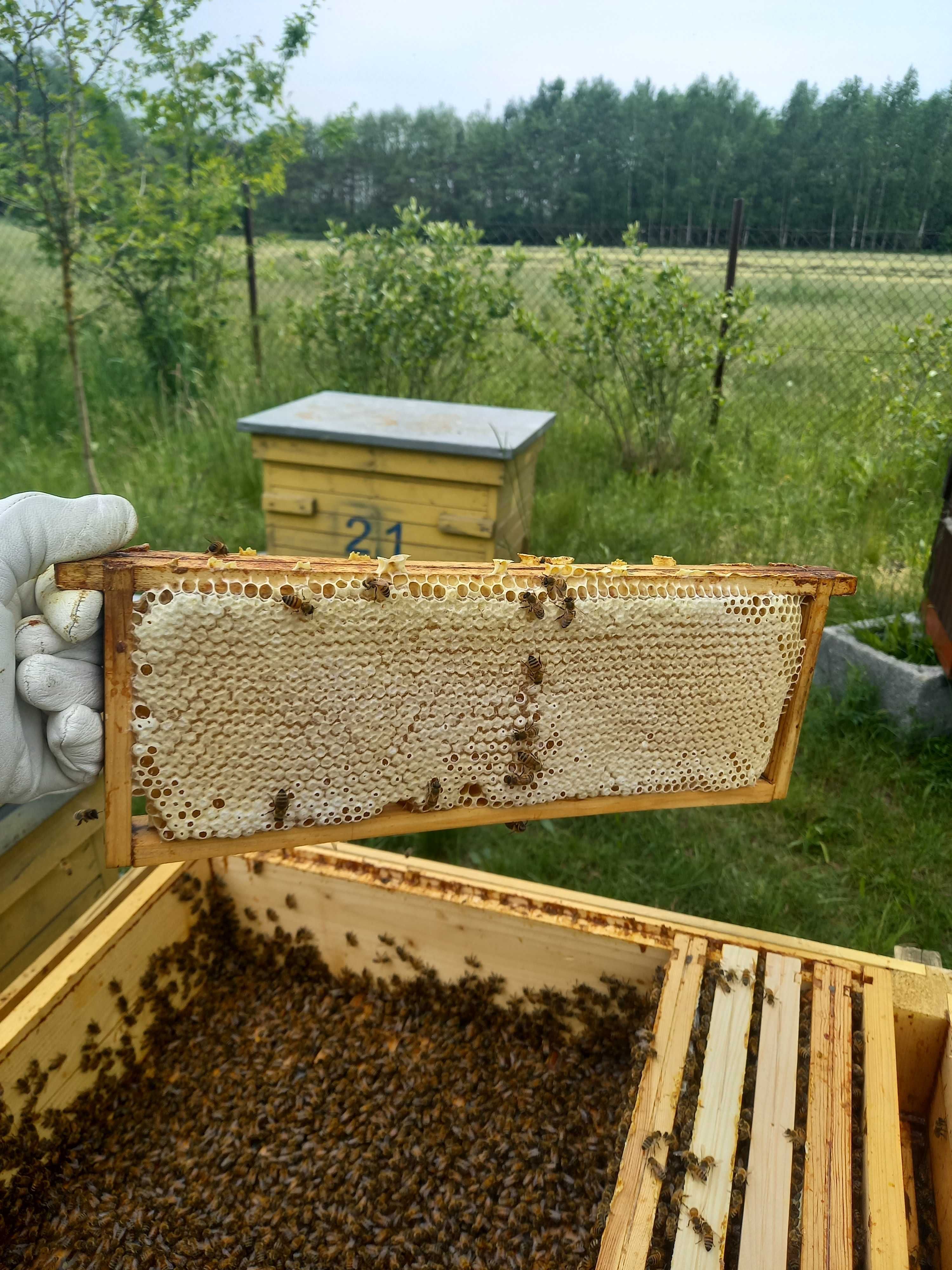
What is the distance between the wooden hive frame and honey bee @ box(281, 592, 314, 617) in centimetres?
3

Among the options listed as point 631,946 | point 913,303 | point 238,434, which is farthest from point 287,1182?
point 913,303

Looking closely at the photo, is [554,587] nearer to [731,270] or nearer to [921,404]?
[921,404]

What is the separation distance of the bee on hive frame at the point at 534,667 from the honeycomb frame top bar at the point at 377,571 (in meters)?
0.13

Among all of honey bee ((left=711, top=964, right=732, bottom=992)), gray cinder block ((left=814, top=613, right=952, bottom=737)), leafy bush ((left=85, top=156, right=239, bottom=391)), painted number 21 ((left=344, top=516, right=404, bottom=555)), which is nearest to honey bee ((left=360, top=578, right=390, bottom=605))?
honey bee ((left=711, top=964, right=732, bottom=992))

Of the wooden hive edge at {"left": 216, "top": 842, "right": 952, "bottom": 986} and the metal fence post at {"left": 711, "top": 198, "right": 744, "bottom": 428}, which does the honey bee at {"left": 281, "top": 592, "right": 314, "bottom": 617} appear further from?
the metal fence post at {"left": 711, "top": 198, "right": 744, "bottom": 428}

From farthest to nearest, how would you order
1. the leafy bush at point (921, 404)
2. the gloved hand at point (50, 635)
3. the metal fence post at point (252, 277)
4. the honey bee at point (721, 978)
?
1. the metal fence post at point (252, 277)
2. the leafy bush at point (921, 404)
3. the honey bee at point (721, 978)
4. the gloved hand at point (50, 635)

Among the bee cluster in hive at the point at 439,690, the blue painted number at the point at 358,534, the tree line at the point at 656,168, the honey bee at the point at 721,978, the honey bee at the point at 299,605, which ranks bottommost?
the honey bee at the point at 721,978

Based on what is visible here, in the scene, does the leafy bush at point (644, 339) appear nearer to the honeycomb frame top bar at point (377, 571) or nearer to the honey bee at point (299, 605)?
the honeycomb frame top bar at point (377, 571)

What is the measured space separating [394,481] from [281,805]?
247 centimetres

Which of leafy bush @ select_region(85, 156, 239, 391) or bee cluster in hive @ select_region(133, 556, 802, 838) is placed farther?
leafy bush @ select_region(85, 156, 239, 391)

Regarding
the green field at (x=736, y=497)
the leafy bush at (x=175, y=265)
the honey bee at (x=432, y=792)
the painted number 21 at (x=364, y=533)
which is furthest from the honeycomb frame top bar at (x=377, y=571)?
the leafy bush at (x=175, y=265)

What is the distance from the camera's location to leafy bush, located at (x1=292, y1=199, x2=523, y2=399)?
21.6ft

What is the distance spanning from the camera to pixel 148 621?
1222 millimetres

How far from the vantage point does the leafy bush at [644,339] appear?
6.11 meters
